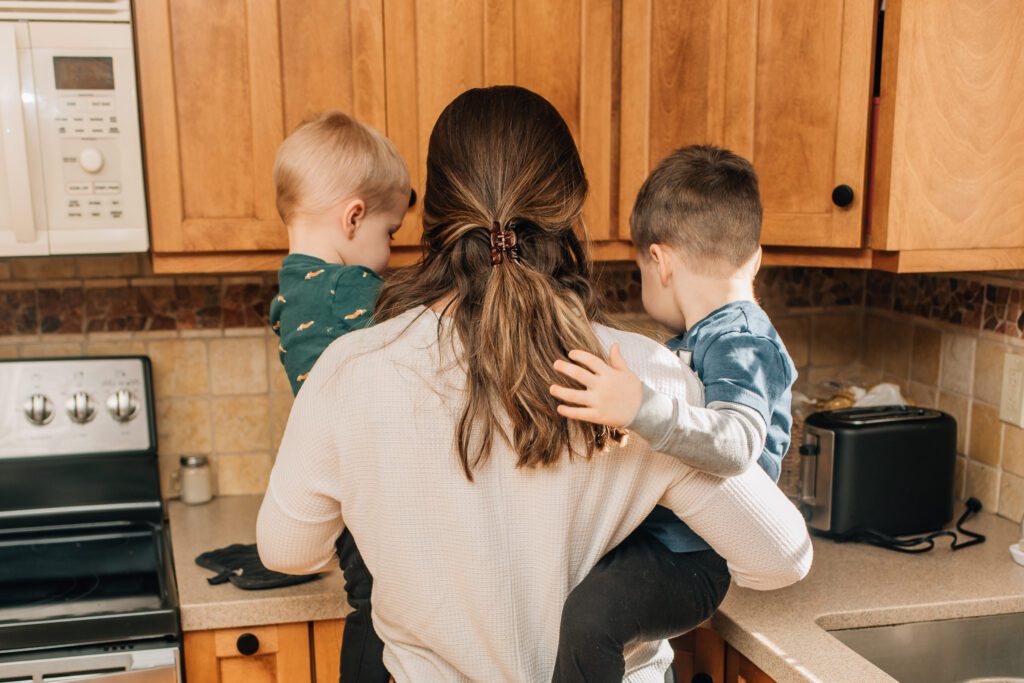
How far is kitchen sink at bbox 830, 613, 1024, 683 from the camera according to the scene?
1.42 meters

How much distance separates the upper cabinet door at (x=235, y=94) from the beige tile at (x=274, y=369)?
44cm

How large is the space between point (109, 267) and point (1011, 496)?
1.83m

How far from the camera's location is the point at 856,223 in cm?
155

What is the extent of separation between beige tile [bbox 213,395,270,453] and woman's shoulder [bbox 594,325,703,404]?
121 cm

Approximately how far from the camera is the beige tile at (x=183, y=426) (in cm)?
199

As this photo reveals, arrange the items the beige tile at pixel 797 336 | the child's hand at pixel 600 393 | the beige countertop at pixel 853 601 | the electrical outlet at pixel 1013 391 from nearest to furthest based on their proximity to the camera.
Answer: the child's hand at pixel 600 393, the beige countertop at pixel 853 601, the electrical outlet at pixel 1013 391, the beige tile at pixel 797 336

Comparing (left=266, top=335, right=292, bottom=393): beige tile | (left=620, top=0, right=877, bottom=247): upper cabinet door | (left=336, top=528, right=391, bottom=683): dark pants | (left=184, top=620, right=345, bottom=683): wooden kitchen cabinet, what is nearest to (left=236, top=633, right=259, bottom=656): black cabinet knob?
(left=184, top=620, right=345, bottom=683): wooden kitchen cabinet

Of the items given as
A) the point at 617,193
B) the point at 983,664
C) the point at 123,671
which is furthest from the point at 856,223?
the point at 123,671

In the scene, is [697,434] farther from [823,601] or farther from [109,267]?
[109,267]

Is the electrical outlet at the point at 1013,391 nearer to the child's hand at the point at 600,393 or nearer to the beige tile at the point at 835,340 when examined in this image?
the beige tile at the point at 835,340

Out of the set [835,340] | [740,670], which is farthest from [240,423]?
[835,340]

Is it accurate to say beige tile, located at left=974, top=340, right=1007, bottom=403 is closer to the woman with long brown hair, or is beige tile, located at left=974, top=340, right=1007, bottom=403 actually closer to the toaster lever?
the toaster lever

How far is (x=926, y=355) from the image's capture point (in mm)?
2006

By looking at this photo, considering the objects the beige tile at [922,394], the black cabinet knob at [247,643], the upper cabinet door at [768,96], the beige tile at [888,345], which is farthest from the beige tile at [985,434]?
the black cabinet knob at [247,643]
